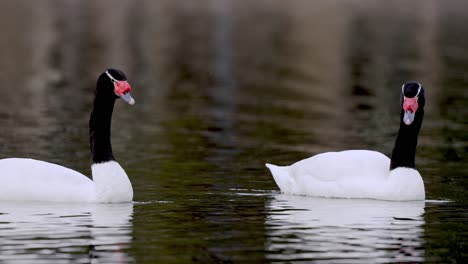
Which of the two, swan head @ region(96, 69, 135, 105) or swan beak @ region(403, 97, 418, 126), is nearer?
swan head @ region(96, 69, 135, 105)

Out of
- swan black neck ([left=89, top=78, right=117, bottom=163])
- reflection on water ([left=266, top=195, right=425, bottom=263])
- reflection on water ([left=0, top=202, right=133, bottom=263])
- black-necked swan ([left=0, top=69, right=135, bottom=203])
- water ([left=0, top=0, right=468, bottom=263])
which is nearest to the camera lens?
reflection on water ([left=0, top=202, right=133, bottom=263])

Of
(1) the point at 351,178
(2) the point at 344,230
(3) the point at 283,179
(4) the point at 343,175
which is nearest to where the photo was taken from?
(2) the point at 344,230

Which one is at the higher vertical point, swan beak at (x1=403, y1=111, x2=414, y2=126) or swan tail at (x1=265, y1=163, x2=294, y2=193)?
swan beak at (x1=403, y1=111, x2=414, y2=126)

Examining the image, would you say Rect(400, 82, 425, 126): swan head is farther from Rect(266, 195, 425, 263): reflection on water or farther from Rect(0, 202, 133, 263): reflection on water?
Rect(0, 202, 133, 263): reflection on water

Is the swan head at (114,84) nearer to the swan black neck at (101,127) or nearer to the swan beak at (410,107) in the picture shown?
the swan black neck at (101,127)

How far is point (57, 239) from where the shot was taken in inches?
631

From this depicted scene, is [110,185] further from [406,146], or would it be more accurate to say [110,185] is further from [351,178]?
[406,146]

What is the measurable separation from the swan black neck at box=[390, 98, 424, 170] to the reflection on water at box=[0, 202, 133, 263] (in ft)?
11.3

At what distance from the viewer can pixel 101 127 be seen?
754 inches

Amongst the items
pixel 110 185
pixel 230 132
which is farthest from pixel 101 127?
pixel 230 132

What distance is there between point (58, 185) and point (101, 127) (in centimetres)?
96

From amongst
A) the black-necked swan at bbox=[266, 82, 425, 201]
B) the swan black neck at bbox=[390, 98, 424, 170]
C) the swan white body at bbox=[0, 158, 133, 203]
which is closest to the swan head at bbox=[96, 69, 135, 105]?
the swan white body at bbox=[0, 158, 133, 203]

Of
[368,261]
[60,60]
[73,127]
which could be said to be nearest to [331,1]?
[60,60]

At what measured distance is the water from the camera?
1600 cm
